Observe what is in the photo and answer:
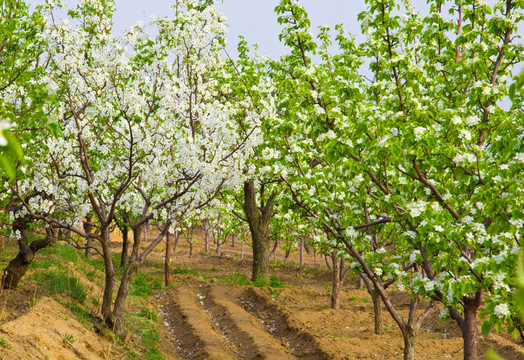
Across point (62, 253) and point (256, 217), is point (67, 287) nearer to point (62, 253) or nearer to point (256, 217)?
point (62, 253)

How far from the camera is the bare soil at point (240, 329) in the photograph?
961 cm

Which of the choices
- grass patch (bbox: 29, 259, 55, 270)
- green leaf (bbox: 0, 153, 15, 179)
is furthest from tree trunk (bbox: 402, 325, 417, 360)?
grass patch (bbox: 29, 259, 55, 270)

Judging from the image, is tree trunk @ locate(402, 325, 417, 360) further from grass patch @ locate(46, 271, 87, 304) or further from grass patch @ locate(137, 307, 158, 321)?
grass patch @ locate(137, 307, 158, 321)

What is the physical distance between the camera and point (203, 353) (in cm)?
1249

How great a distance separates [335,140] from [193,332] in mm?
9492

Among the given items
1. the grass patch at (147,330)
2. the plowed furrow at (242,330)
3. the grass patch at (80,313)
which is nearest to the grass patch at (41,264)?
the grass patch at (147,330)

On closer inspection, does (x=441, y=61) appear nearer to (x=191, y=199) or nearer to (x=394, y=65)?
(x=394, y=65)

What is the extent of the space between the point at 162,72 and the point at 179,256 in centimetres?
3172

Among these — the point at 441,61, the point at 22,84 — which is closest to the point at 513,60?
the point at 441,61

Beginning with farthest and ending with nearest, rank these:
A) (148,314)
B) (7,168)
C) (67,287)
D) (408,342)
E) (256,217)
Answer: (256,217), (148,314), (67,287), (408,342), (7,168)

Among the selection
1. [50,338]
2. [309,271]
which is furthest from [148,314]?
[309,271]

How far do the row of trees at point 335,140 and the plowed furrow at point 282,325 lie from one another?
11.7 feet

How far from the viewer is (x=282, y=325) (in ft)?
53.6

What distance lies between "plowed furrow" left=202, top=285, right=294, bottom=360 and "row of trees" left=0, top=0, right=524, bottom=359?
349cm
